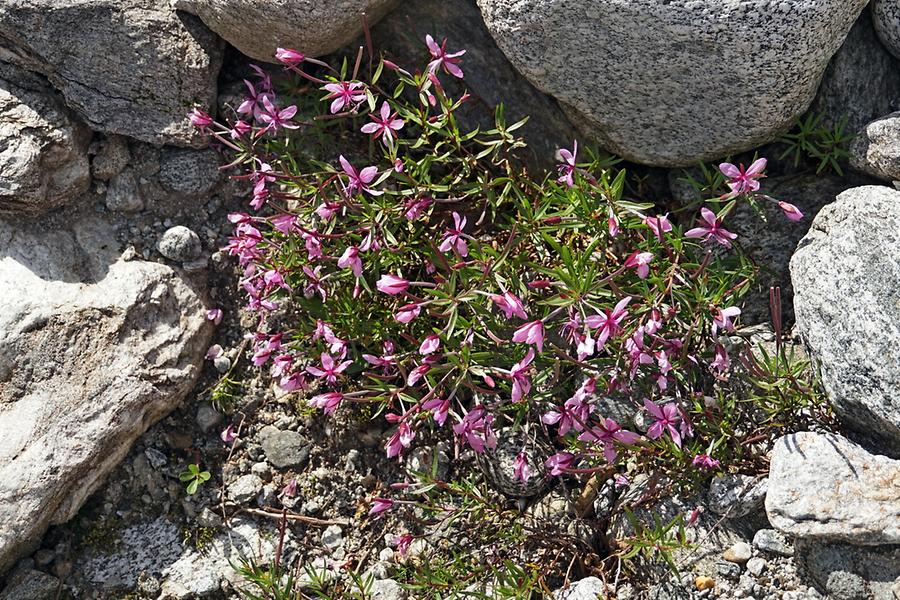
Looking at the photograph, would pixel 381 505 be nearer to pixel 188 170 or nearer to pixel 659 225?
pixel 659 225

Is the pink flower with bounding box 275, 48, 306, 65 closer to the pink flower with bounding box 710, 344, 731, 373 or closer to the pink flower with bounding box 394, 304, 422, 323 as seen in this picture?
the pink flower with bounding box 394, 304, 422, 323

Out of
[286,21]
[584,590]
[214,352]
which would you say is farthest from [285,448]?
[286,21]

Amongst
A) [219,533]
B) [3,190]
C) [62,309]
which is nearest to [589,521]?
[219,533]

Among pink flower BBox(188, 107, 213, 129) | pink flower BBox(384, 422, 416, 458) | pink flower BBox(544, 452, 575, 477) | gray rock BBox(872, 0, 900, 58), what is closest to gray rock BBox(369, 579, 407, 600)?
pink flower BBox(384, 422, 416, 458)

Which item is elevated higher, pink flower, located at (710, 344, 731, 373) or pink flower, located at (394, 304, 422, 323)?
pink flower, located at (394, 304, 422, 323)

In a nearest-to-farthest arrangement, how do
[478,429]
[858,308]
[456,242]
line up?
[858,308], [478,429], [456,242]

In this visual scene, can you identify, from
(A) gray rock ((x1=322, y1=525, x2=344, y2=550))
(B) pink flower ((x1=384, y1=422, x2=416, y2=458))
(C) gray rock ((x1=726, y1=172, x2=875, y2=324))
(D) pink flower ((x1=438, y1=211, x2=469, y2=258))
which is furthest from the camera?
(A) gray rock ((x1=322, y1=525, x2=344, y2=550))

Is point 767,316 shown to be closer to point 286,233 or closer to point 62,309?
point 286,233

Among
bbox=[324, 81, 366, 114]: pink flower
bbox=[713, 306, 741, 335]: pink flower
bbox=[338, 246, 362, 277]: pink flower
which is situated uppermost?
bbox=[324, 81, 366, 114]: pink flower
